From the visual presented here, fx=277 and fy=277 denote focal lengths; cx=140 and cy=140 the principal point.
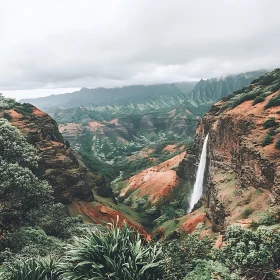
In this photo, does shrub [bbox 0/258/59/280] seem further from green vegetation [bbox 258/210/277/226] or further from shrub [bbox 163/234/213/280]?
green vegetation [bbox 258/210/277/226]

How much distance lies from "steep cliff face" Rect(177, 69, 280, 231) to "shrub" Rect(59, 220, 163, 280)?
10.3 metres

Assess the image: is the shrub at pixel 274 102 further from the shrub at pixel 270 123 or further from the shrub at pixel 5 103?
the shrub at pixel 5 103

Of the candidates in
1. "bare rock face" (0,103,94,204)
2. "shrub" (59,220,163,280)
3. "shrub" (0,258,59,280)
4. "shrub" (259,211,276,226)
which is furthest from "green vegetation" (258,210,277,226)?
"bare rock face" (0,103,94,204)

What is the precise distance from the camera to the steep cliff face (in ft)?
78.8

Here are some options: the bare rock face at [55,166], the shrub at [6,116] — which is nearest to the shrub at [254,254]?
the bare rock face at [55,166]

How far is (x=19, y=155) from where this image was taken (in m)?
21.8

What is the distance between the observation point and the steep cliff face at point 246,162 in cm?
2401

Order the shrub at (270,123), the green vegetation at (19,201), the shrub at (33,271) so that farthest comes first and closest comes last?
the shrub at (270,123) → the green vegetation at (19,201) → the shrub at (33,271)

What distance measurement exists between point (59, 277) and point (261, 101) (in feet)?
109

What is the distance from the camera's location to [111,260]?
10891mm

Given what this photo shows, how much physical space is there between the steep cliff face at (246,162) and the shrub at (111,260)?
1026 centimetres

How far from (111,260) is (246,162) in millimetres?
→ 22200

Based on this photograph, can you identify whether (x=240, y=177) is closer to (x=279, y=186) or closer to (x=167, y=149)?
(x=279, y=186)

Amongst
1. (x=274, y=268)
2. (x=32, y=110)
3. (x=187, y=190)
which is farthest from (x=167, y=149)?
(x=274, y=268)
